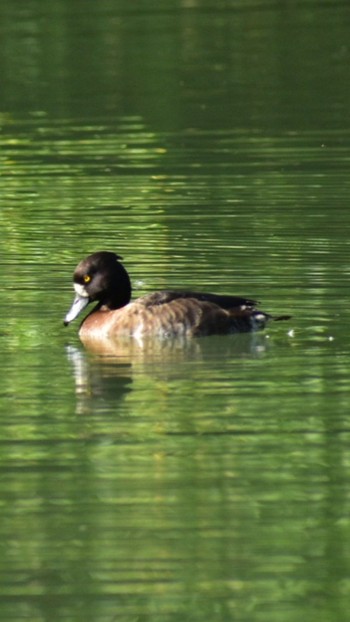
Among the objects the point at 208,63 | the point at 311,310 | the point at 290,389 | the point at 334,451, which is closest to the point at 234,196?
the point at 311,310

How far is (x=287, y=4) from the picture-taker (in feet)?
113

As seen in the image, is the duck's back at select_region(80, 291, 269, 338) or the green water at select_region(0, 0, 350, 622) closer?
the green water at select_region(0, 0, 350, 622)

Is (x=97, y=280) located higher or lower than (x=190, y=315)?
higher

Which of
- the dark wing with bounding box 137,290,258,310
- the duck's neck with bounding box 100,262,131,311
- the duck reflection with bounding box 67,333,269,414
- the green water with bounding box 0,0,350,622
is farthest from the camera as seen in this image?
the duck's neck with bounding box 100,262,131,311

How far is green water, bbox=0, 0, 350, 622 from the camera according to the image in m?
7.90

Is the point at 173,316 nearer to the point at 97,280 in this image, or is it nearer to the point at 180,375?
the point at 97,280

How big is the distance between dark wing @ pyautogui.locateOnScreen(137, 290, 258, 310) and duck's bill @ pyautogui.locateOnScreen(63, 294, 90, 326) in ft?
1.60

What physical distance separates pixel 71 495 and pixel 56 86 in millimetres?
18535

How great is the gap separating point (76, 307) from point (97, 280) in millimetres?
224

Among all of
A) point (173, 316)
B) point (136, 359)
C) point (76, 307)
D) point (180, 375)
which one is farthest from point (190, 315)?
point (180, 375)

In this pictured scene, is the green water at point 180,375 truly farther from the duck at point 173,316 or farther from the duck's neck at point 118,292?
the duck's neck at point 118,292

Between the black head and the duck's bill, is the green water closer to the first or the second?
the duck's bill

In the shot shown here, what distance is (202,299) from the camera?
39.7 feet

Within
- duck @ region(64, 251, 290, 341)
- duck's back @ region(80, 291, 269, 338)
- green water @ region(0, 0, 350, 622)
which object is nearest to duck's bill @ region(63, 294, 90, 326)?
duck @ region(64, 251, 290, 341)
